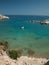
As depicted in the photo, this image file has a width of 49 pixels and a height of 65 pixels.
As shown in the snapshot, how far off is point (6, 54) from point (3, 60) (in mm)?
3054

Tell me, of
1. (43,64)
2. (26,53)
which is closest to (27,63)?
(43,64)

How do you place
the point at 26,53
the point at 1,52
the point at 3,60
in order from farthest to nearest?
1. the point at 26,53
2. the point at 1,52
3. the point at 3,60

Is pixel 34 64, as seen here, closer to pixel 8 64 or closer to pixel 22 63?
pixel 22 63

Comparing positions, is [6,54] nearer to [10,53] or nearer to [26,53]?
[10,53]

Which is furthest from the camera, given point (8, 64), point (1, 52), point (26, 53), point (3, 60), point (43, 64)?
point (26, 53)

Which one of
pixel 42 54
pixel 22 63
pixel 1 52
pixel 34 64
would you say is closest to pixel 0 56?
pixel 1 52

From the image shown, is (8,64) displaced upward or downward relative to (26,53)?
upward

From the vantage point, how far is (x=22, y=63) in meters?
18.3

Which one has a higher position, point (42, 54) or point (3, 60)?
point (3, 60)

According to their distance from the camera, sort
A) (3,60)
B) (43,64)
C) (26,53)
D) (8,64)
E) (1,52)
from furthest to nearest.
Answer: (26,53), (1,52), (43,64), (3,60), (8,64)

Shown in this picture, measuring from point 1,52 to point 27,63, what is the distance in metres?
3.39

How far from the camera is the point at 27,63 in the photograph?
60.5 feet

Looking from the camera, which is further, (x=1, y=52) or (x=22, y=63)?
(x=1, y=52)

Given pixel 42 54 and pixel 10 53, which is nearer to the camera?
pixel 10 53
